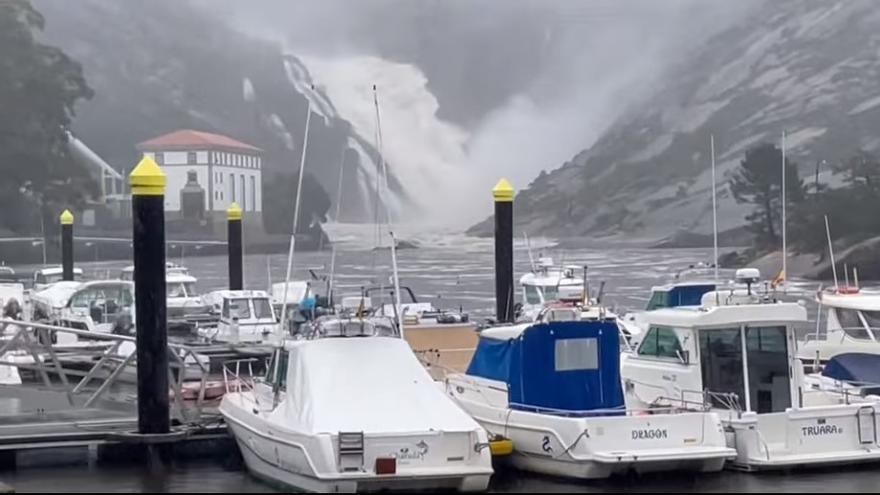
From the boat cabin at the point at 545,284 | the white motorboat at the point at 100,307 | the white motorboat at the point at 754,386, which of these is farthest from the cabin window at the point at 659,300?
the white motorboat at the point at 100,307

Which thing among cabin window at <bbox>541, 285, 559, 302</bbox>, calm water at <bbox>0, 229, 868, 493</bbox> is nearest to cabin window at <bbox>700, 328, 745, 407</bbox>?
calm water at <bbox>0, 229, 868, 493</bbox>

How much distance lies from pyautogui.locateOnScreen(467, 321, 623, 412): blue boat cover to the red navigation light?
1.55 metres

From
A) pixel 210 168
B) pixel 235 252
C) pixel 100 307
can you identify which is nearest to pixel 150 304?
pixel 100 307

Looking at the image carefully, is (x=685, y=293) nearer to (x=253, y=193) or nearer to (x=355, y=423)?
(x=355, y=423)

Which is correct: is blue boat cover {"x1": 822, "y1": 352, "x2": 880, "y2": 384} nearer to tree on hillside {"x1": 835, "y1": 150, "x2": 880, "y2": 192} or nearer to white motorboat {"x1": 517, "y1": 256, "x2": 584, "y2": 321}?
white motorboat {"x1": 517, "y1": 256, "x2": 584, "y2": 321}

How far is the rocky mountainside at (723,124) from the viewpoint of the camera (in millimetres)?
38656

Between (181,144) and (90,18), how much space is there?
5.56m

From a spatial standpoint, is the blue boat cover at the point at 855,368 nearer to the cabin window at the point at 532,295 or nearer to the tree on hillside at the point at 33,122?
the cabin window at the point at 532,295

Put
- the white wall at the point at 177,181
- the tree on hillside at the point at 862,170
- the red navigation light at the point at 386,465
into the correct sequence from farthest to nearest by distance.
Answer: the tree on hillside at the point at 862,170 < the white wall at the point at 177,181 < the red navigation light at the point at 386,465

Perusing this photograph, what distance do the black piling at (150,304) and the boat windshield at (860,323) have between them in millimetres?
6059

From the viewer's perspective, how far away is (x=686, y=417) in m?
8.30

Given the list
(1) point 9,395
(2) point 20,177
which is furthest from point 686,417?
(2) point 20,177

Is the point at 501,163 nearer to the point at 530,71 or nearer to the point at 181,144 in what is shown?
the point at 530,71

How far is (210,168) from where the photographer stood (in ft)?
122
